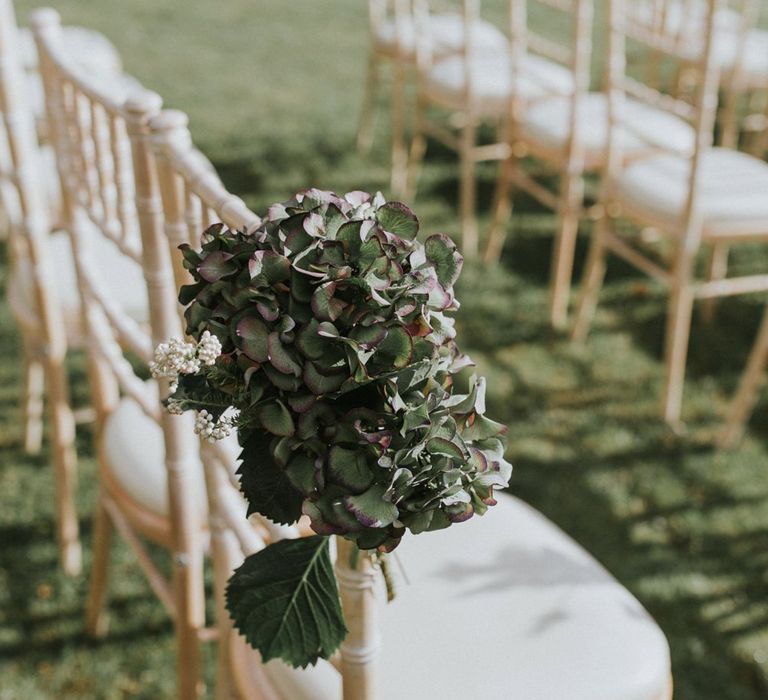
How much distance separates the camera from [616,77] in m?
2.62

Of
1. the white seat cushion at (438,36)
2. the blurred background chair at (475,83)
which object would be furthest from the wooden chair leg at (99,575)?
the white seat cushion at (438,36)

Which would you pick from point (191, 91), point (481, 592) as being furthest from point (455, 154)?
point (481, 592)

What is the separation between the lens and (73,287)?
81.5 inches

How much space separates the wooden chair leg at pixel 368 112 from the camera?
4270 mm

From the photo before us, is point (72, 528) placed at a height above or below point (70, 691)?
above

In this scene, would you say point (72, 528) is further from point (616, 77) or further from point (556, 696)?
point (616, 77)

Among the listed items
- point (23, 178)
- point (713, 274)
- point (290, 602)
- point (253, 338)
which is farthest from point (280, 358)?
point (713, 274)

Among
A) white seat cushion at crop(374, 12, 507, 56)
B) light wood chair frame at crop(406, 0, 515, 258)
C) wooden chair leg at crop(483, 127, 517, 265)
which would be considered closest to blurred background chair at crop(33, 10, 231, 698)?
light wood chair frame at crop(406, 0, 515, 258)

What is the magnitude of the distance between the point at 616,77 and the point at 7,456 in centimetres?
189

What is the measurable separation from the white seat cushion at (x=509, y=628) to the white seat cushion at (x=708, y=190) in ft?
4.44

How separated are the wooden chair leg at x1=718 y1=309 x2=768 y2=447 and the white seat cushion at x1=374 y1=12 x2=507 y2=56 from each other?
5.31 ft

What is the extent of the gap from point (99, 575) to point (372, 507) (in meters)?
1.36

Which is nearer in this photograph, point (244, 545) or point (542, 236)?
point (244, 545)

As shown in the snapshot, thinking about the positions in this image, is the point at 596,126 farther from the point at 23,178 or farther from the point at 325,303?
the point at 325,303
